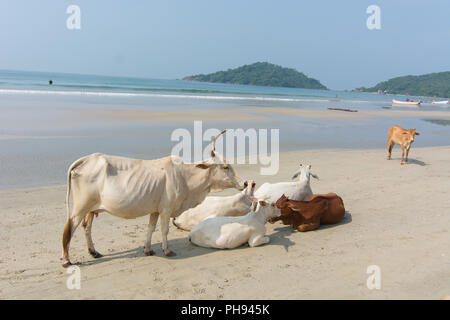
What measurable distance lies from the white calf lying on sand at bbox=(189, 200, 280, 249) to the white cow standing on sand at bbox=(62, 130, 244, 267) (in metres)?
0.49

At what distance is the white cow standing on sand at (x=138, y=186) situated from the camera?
5.44m

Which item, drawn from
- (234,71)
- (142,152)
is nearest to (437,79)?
(234,71)

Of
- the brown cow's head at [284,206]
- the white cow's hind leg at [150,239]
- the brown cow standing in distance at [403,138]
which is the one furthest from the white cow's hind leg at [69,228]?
the brown cow standing in distance at [403,138]

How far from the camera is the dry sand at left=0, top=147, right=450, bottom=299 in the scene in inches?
185

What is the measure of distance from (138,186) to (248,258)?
6.48 feet

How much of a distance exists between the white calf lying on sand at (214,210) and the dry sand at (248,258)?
0.27 m

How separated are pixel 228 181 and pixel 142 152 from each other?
8.00m

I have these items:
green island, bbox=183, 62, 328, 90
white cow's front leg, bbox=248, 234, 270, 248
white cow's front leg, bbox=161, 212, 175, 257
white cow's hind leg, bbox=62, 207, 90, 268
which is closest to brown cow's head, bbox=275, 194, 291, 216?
white cow's front leg, bbox=248, 234, 270, 248

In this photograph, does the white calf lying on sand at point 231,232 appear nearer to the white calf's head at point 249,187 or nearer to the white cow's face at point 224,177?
the white calf's head at point 249,187

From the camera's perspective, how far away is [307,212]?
6.88m

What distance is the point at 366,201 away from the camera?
27.9ft

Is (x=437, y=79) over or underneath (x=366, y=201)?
over

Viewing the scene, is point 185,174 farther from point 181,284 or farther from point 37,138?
point 37,138

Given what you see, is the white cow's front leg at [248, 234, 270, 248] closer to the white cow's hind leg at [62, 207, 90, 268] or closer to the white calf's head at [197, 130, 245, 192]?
the white calf's head at [197, 130, 245, 192]
